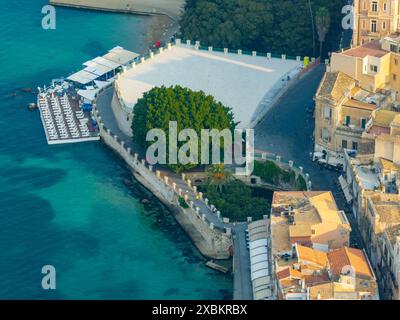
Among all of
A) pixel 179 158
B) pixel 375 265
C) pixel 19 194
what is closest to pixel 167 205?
pixel 179 158

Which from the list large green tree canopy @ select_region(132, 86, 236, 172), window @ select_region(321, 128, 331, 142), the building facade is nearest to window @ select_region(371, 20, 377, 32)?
the building facade

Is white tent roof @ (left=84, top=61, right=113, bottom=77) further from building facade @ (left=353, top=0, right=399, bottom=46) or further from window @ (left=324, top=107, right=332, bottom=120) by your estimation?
window @ (left=324, top=107, right=332, bottom=120)

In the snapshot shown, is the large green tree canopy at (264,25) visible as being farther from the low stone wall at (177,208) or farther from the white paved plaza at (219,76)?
the low stone wall at (177,208)

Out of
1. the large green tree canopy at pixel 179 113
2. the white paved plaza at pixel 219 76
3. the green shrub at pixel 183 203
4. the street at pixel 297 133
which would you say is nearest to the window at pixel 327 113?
the street at pixel 297 133

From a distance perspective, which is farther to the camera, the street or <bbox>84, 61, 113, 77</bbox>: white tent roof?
<bbox>84, 61, 113, 77</bbox>: white tent roof

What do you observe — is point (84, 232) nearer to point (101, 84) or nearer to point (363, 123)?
point (363, 123)

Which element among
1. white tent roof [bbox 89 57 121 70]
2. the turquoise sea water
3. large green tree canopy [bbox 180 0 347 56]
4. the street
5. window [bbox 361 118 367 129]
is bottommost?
the turquoise sea water

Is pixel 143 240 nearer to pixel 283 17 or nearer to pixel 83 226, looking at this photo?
pixel 83 226

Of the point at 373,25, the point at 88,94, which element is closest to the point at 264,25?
the point at 373,25
